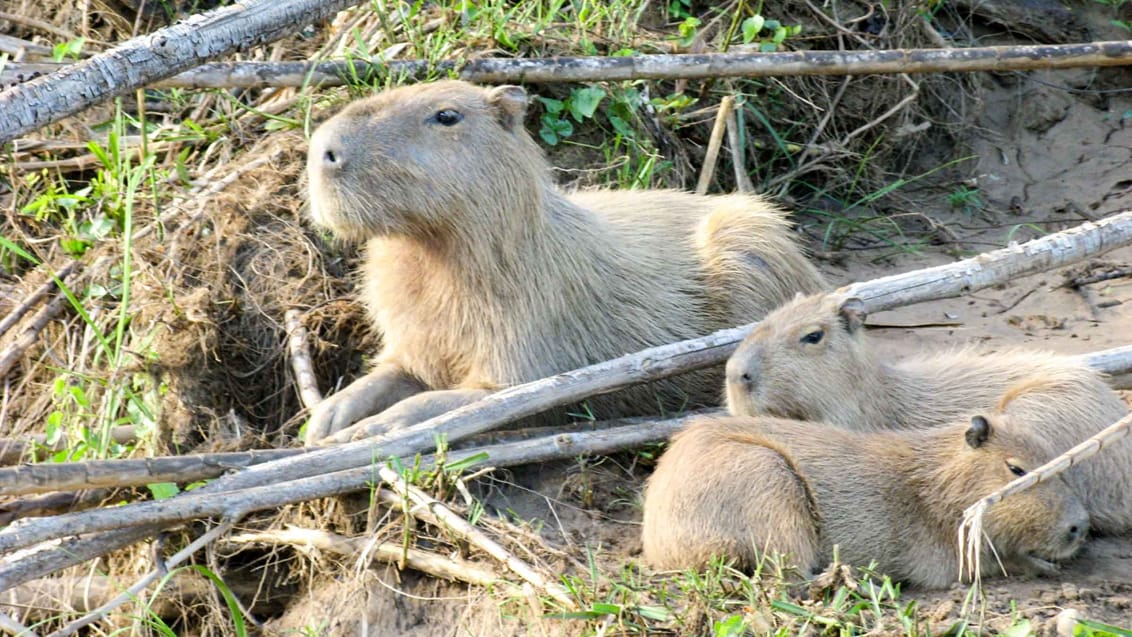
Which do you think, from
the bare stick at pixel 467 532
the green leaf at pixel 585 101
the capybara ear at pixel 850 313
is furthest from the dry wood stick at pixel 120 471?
the green leaf at pixel 585 101

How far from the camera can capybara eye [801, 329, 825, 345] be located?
14.8 feet

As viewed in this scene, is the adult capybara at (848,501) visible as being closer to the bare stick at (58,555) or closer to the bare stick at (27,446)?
the bare stick at (58,555)

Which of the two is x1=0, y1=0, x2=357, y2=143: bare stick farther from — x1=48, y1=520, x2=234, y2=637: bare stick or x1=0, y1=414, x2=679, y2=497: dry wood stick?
x1=48, y1=520, x2=234, y2=637: bare stick

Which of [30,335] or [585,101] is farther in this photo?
[585,101]

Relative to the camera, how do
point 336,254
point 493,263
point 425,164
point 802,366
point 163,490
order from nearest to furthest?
point 163,490
point 802,366
point 425,164
point 493,263
point 336,254

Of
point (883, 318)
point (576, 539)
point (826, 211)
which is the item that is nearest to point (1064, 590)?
point (576, 539)

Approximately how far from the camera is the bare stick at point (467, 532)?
3.80 m

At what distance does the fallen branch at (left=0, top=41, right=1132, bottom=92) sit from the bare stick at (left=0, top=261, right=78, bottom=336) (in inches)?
33.6

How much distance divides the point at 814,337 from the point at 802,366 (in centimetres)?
11

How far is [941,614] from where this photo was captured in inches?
144

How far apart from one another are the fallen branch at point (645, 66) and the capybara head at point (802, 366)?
1789 mm

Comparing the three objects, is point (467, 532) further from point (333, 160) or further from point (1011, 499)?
point (1011, 499)

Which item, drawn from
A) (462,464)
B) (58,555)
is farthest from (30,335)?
(462,464)

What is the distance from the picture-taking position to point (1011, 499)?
394 centimetres
